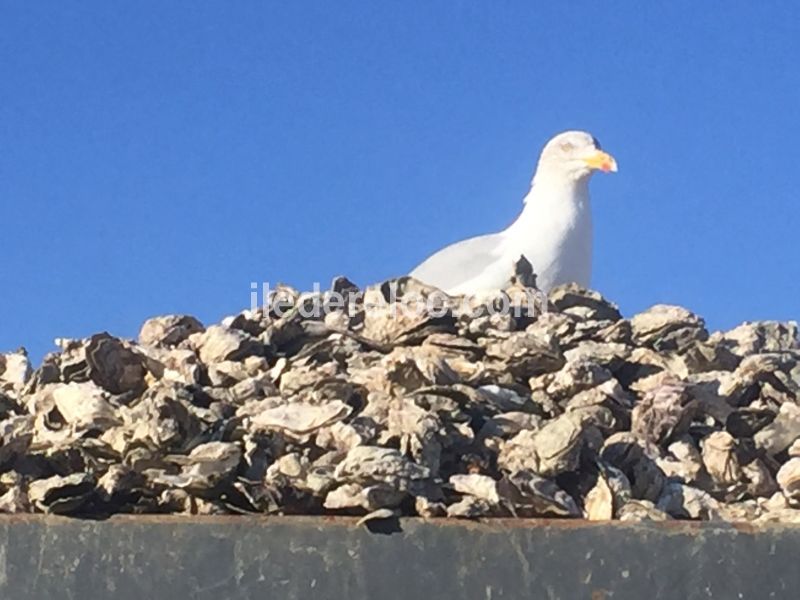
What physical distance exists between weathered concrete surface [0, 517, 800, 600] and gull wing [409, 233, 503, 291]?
4353 millimetres

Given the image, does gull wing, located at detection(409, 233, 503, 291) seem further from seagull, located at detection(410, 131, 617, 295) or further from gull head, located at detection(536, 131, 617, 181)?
gull head, located at detection(536, 131, 617, 181)

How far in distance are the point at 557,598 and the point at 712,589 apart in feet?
0.87

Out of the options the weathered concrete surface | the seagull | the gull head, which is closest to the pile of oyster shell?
the weathered concrete surface

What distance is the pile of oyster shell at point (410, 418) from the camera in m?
2.55

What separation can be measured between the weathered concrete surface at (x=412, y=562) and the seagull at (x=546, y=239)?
12.9 feet

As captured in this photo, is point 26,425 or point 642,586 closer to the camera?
point 642,586

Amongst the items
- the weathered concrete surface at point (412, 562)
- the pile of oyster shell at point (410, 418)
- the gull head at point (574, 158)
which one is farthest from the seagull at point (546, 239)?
the weathered concrete surface at point (412, 562)

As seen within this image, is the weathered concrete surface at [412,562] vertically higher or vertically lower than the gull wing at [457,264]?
lower

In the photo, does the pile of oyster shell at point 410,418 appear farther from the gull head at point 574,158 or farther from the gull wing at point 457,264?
the gull head at point 574,158

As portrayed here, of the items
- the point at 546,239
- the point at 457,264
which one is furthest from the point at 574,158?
the point at 457,264

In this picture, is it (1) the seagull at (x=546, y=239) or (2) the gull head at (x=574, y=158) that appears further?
(2) the gull head at (x=574, y=158)

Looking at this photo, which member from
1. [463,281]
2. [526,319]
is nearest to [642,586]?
[526,319]

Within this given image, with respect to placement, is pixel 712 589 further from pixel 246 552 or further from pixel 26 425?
pixel 26 425

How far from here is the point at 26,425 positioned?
2.93m
